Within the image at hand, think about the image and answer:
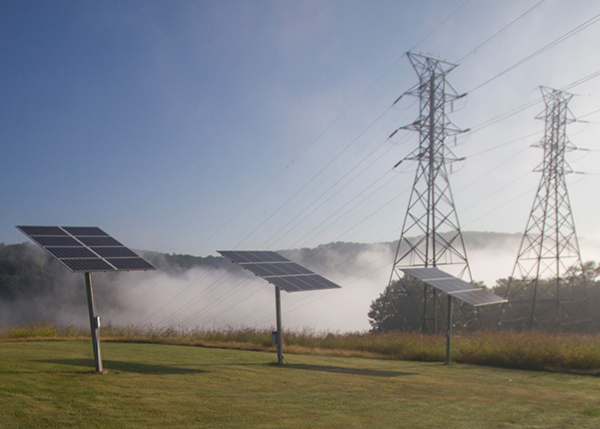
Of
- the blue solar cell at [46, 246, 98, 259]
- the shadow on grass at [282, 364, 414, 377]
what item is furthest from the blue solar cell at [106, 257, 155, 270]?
the shadow on grass at [282, 364, 414, 377]

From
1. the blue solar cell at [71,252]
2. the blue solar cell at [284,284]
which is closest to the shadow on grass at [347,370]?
the blue solar cell at [284,284]

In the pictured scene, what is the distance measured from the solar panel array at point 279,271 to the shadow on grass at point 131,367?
→ 157 inches

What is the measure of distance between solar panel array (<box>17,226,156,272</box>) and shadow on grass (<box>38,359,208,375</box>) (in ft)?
7.79

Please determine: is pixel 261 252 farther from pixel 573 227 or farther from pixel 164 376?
pixel 573 227

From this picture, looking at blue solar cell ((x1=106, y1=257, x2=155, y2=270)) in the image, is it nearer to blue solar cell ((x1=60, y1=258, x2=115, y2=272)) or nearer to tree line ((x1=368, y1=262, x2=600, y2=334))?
blue solar cell ((x1=60, y1=258, x2=115, y2=272))

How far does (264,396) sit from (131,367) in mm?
3994

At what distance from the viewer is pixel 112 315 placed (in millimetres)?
93062

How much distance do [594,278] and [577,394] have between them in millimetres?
48729

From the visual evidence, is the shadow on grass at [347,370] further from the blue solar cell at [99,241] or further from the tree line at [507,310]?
the tree line at [507,310]

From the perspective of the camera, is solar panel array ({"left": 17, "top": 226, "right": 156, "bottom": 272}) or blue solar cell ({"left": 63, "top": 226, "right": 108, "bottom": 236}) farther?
blue solar cell ({"left": 63, "top": 226, "right": 108, "bottom": 236})

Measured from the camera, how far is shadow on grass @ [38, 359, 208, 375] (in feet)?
32.8

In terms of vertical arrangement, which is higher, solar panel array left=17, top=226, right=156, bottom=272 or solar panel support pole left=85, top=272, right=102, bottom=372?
solar panel array left=17, top=226, right=156, bottom=272

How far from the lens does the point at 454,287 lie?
667 inches

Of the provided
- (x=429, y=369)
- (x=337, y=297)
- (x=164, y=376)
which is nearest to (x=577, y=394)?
(x=429, y=369)
